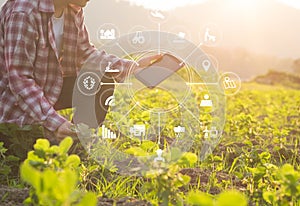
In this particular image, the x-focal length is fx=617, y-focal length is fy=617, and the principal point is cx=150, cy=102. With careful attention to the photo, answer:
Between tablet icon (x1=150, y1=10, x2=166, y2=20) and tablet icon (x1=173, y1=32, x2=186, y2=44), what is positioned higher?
tablet icon (x1=150, y1=10, x2=166, y2=20)

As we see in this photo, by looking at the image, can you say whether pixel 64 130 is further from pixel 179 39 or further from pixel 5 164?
pixel 179 39

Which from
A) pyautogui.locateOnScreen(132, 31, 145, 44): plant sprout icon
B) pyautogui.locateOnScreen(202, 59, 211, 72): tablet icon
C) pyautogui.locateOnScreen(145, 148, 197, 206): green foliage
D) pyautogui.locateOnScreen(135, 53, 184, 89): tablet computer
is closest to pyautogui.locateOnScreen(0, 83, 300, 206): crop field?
pyautogui.locateOnScreen(145, 148, 197, 206): green foliage

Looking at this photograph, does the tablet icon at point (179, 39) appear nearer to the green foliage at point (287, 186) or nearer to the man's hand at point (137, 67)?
the man's hand at point (137, 67)

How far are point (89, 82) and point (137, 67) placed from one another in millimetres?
326

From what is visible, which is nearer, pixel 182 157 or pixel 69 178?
pixel 69 178

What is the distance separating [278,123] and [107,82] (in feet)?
8.05

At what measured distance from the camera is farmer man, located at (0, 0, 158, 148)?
125 inches

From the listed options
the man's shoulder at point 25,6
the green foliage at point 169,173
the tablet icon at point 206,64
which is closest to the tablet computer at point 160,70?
the tablet icon at point 206,64

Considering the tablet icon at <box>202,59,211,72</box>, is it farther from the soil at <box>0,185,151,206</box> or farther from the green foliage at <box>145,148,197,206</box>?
the green foliage at <box>145,148,197,206</box>

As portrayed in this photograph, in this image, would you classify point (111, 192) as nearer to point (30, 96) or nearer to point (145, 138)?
point (30, 96)

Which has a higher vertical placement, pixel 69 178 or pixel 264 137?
pixel 69 178

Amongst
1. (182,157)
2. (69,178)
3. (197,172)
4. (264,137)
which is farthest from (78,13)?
(69,178)

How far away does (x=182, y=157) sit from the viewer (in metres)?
A: 1.93

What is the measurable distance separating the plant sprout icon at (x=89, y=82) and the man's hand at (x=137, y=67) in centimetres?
17
